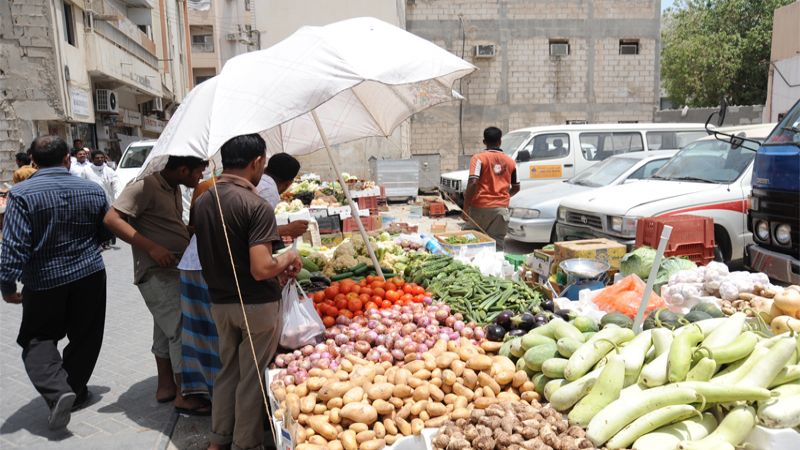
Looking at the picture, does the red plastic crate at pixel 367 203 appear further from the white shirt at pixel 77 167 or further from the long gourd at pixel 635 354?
the long gourd at pixel 635 354

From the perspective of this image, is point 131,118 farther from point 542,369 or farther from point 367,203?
point 542,369

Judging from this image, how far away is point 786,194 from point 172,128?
4.91 m

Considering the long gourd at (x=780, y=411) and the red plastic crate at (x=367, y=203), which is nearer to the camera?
the long gourd at (x=780, y=411)

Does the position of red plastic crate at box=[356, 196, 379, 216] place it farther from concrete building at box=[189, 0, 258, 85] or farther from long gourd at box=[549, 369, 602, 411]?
concrete building at box=[189, 0, 258, 85]

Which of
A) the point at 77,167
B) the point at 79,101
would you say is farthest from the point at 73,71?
the point at 77,167

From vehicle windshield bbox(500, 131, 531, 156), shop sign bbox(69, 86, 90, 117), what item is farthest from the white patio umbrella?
shop sign bbox(69, 86, 90, 117)

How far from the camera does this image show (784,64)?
20688mm

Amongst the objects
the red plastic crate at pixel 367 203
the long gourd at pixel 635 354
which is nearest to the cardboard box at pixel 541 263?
the long gourd at pixel 635 354

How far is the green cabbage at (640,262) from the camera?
482cm

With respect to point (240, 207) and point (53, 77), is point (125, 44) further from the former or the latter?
point (240, 207)

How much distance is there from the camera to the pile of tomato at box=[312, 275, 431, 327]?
4.07 metres

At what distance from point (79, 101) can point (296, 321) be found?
14.5m

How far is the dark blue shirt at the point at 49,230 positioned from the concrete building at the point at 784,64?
74.7ft

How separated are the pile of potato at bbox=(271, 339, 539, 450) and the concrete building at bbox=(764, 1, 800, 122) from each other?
21921mm
